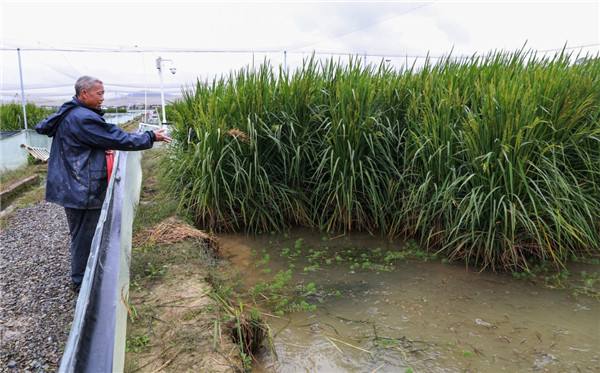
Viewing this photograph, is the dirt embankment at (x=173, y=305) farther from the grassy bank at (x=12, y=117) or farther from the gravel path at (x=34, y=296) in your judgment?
the grassy bank at (x=12, y=117)

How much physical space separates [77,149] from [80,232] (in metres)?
0.56

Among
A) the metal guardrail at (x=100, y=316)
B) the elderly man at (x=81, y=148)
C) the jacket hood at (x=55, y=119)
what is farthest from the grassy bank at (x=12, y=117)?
the metal guardrail at (x=100, y=316)

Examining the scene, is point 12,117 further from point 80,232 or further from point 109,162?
point 80,232

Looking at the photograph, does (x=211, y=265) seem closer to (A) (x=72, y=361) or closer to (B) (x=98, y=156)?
(B) (x=98, y=156)

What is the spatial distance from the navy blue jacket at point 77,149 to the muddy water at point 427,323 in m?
1.37

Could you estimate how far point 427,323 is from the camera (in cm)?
270

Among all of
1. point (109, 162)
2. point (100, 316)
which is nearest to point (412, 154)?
point (109, 162)

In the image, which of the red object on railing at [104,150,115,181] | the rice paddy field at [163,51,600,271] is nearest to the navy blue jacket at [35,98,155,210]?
the red object on railing at [104,150,115,181]

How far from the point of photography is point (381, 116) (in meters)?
4.13

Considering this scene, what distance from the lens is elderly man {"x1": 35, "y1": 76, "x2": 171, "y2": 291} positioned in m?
2.66

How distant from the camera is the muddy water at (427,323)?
2332 millimetres

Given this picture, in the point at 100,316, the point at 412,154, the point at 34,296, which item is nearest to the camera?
the point at 100,316

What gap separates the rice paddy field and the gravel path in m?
1.25

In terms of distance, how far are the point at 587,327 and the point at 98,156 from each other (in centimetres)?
339
